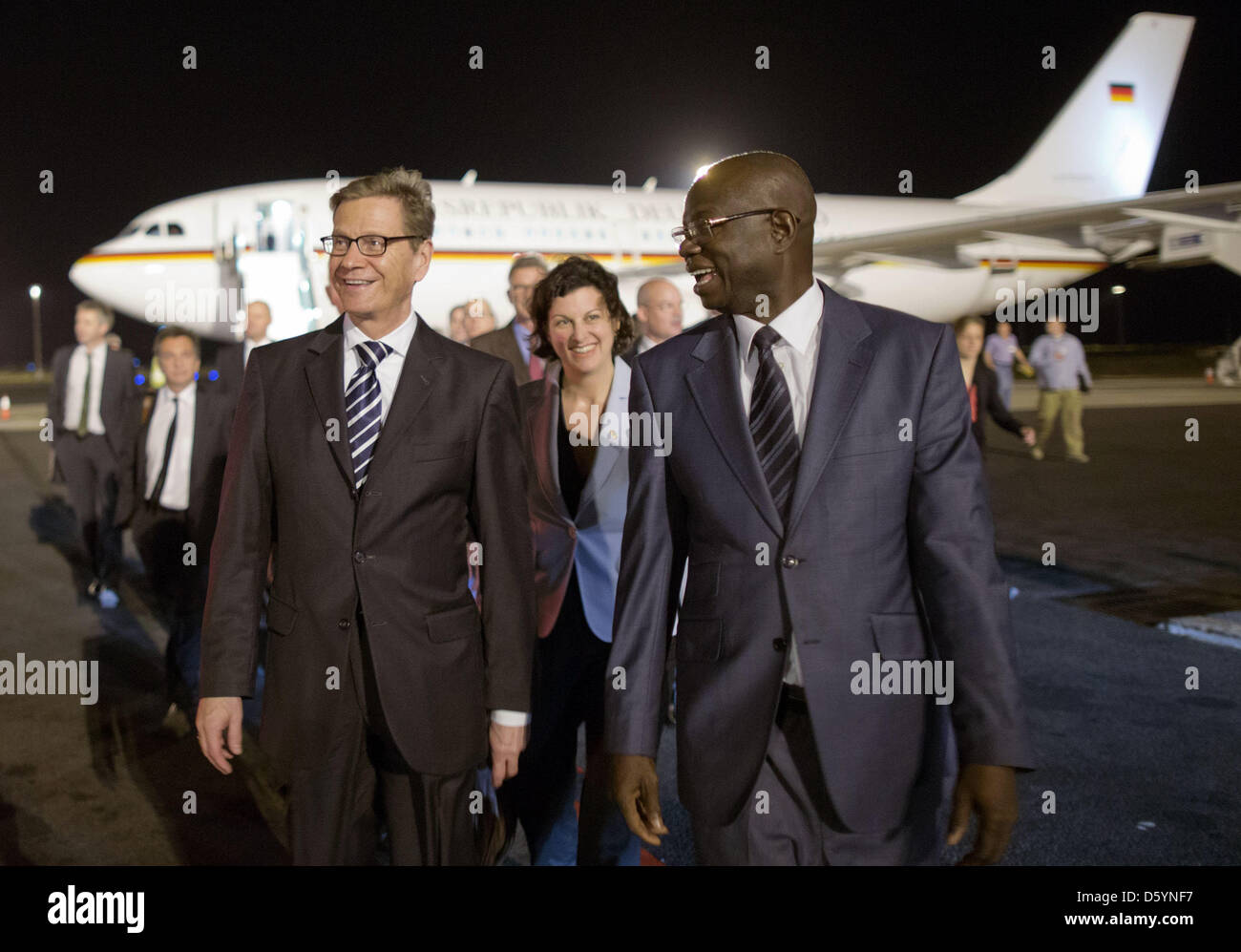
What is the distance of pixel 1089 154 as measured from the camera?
22531 mm

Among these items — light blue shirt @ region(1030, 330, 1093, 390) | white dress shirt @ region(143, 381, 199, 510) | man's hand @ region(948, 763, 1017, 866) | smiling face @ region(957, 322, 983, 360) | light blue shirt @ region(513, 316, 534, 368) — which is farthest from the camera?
light blue shirt @ region(1030, 330, 1093, 390)

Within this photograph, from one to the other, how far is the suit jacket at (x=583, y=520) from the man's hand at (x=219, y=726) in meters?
0.97

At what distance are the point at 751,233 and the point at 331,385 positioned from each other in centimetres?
99

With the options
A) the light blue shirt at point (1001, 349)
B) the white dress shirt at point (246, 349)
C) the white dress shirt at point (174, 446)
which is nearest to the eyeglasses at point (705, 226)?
the white dress shirt at point (174, 446)

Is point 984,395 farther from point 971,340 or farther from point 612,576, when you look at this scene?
point 612,576

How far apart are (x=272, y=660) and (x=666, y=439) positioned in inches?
40.4

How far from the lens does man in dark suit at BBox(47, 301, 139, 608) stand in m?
6.35

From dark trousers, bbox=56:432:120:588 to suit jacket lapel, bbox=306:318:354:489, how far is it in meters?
4.88

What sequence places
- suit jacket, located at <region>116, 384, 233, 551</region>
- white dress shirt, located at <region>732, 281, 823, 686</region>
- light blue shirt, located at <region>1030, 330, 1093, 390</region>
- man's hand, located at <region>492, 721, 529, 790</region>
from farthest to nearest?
light blue shirt, located at <region>1030, 330, 1093, 390</region>, suit jacket, located at <region>116, 384, 233, 551</region>, man's hand, located at <region>492, 721, 529, 790</region>, white dress shirt, located at <region>732, 281, 823, 686</region>

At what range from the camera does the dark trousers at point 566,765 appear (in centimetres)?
285

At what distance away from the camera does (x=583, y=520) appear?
9.52ft

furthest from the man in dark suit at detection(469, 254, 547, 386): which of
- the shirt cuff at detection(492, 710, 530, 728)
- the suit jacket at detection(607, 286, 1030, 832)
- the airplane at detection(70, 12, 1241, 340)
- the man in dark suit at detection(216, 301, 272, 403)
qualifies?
the airplane at detection(70, 12, 1241, 340)

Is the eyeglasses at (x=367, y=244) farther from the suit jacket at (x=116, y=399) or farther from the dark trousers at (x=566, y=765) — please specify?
the suit jacket at (x=116, y=399)

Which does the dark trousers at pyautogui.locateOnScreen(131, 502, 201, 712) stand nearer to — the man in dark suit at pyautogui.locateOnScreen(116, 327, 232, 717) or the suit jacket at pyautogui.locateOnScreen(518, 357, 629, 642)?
the man in dark suit at pyautogui.locateOnScreen(116, 327, 232, 717)
